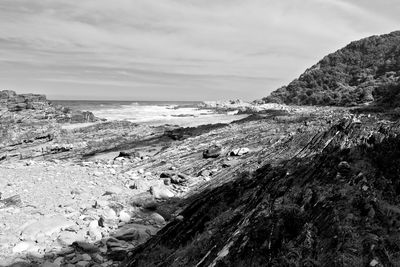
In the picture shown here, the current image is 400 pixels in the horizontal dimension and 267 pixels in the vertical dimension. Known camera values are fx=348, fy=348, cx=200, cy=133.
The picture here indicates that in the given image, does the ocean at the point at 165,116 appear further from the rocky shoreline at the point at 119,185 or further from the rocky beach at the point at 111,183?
the rocky shoreline at the point at 119,185

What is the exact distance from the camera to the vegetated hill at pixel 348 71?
70312 mm

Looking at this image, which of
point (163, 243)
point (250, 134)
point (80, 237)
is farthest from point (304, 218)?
point (250, 134)

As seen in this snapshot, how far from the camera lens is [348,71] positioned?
8381 cm

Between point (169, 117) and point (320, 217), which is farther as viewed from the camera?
point (169, 117)

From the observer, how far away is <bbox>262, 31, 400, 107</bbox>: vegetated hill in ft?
231

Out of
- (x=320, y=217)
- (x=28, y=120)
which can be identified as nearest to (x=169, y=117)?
(x=28, y=120)

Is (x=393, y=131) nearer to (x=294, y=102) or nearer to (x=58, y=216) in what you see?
(x=58, y=216)

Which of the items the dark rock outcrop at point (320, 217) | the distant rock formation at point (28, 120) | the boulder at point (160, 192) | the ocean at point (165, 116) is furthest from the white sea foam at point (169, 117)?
the dark rock outcrop at point (320, 217)

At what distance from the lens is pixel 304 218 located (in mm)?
4012

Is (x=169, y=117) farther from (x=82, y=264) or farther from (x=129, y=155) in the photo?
(x=82, y=264)

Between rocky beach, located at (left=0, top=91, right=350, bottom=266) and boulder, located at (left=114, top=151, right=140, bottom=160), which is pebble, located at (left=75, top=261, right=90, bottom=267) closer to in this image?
rocky beach, located at (left=0, top=91, right=350, bottom=266)

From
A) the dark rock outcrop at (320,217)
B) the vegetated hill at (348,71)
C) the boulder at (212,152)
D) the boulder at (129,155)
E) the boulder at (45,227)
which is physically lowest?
the boulder at (45,227)

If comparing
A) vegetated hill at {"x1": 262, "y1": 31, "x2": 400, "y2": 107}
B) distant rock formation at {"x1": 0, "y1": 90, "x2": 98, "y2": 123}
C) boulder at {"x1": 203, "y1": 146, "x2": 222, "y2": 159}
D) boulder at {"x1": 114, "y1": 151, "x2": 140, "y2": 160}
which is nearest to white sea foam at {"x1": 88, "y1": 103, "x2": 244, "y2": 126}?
distant rock formation at {"x1": 0, "y1": 90, "x2": 98, "y2": 123}

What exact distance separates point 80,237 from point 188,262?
3.85 meters
